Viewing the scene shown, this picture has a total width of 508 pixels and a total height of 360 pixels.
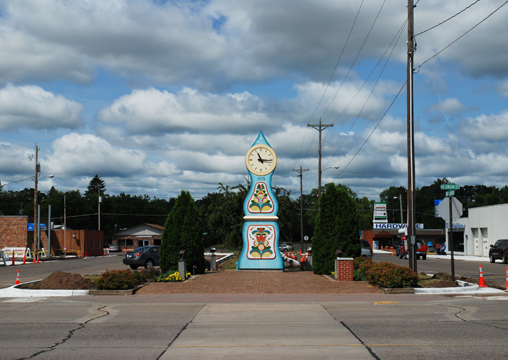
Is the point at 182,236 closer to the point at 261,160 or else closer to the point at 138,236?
the point at 261,160

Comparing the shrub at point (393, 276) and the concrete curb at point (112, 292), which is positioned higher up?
the shrub at point (393, 276)

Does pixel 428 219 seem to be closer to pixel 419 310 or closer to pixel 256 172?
pixel 256 172

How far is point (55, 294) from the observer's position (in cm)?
1641

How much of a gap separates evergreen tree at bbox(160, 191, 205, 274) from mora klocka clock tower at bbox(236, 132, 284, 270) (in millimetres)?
3247

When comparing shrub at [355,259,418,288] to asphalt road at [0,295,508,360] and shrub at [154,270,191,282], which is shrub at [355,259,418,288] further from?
shrub at [154,270,191,282]

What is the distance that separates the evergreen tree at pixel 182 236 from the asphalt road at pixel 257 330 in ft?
23.6

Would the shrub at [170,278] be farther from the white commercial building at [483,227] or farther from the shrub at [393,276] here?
the white commercial building at [483,227]

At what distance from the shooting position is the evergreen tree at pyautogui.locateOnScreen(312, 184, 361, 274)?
21891 mm

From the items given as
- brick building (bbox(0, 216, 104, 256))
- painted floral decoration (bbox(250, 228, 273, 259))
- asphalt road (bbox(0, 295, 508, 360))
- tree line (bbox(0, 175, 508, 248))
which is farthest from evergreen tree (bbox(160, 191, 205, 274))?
tree line (bbox(0, 175, 508, 248))

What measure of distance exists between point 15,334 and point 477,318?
9269mm

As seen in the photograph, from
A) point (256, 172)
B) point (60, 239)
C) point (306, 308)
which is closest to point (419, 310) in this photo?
point (306, 308)

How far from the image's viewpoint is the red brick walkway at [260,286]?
16656mm

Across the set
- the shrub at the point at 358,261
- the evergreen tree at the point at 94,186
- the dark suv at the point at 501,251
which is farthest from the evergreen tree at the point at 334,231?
the evergreen tree at the point at 94,186

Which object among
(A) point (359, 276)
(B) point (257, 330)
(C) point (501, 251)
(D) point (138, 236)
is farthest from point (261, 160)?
(D) point (138, 236)
